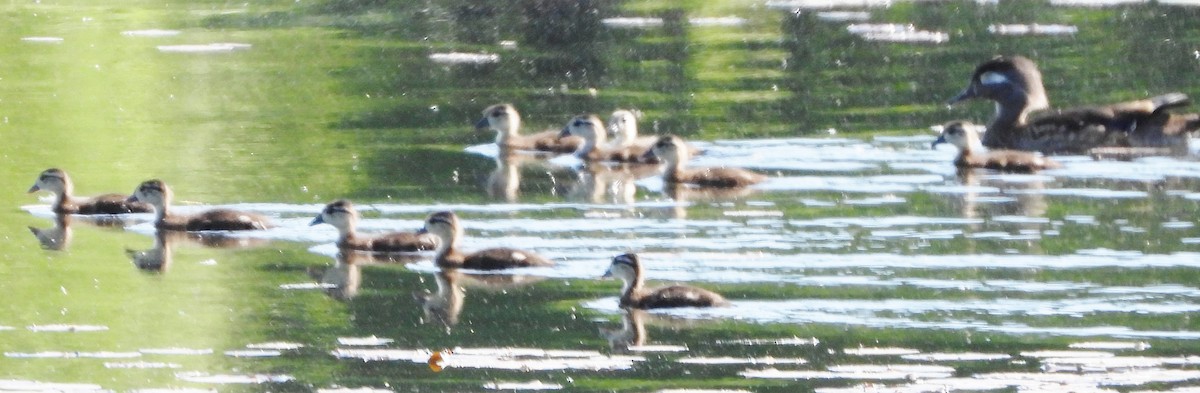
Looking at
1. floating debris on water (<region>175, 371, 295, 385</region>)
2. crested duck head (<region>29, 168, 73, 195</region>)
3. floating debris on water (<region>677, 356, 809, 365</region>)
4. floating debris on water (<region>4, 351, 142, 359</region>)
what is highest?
crested duck head (<region>29, 168, 73, 195</region>)

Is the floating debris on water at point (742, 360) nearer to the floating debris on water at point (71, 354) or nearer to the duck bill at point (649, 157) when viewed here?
the floating debris on water at point (71, 354)

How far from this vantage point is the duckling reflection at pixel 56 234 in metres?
13.7

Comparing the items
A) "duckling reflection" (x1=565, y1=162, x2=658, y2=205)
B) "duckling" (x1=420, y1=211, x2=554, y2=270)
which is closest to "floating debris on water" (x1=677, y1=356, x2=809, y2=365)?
"duckling" (x1=420, y1=211, x2=554, y2=270)

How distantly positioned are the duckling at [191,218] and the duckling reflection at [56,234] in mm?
473

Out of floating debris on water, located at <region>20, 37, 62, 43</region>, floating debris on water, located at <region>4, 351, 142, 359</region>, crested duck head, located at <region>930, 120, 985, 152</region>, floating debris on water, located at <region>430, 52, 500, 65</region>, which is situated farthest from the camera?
floating debris on water, located at <region>20, 37, 62, 43</region>

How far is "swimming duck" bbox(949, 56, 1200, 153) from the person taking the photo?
17.6 metres

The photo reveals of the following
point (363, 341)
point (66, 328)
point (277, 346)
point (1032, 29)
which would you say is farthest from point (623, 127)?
point (1032, 29)

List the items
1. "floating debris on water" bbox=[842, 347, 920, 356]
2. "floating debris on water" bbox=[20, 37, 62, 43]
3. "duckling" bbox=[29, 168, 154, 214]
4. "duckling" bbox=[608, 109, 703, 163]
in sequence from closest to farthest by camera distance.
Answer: "floating debris on water" bbox=[842, 347, 920, 356], "duckling" bbox=[29, 168, 154, 214], "duckling" bbox=[608, 109, 703, 163], "floating debris on water" bbox=[20, 37, 62, 43]

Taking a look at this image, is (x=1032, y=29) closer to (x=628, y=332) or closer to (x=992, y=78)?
(x=992, y=78)

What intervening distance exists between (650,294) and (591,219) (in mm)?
2921

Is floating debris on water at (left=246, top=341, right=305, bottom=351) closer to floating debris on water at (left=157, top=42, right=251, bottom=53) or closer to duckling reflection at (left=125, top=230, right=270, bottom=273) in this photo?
duckling reflection at (left=125, top=230, right=270, bottom=273)

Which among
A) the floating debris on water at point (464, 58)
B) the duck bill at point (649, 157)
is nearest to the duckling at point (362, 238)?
the duck bill at point (649, 157)

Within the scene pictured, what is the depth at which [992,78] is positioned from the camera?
747 inches

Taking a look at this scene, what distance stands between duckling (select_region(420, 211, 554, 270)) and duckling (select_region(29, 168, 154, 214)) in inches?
105
